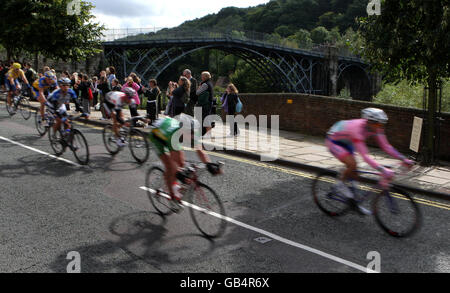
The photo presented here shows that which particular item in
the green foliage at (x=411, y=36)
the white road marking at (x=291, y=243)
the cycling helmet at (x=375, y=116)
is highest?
the green foliage at (x=411, y=36)

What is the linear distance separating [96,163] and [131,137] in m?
0.98

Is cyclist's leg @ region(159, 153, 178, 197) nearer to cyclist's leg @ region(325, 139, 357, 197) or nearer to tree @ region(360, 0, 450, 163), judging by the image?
cyclist's leg @ region(325, 139, 357, 197)

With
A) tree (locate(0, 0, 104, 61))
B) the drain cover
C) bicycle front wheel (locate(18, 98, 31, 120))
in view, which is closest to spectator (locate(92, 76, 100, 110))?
bicycle front wheel (locate(18, 98, 31, 120))

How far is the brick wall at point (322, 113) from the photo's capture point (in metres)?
12.2

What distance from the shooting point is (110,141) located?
10383 mm

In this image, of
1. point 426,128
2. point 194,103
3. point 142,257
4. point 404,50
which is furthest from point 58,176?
point 426,128

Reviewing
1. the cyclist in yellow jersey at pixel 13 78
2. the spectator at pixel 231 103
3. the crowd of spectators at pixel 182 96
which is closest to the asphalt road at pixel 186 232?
the crowd of spectators at pixel 182 96

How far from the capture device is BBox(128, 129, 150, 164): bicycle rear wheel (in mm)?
9680

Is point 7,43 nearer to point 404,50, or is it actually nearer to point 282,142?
point 282,142

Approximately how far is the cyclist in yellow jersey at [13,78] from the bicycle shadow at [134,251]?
11.1m

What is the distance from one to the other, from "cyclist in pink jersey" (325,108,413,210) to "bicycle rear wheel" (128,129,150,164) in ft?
15.5

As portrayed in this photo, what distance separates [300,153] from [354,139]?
5.30 meters

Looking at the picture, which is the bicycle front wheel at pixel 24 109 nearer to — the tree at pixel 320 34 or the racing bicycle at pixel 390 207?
the racing bicycle at pixel 390 207

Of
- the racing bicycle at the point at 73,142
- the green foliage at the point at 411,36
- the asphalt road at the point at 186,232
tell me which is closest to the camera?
the asphalt road at the point at 186,232
